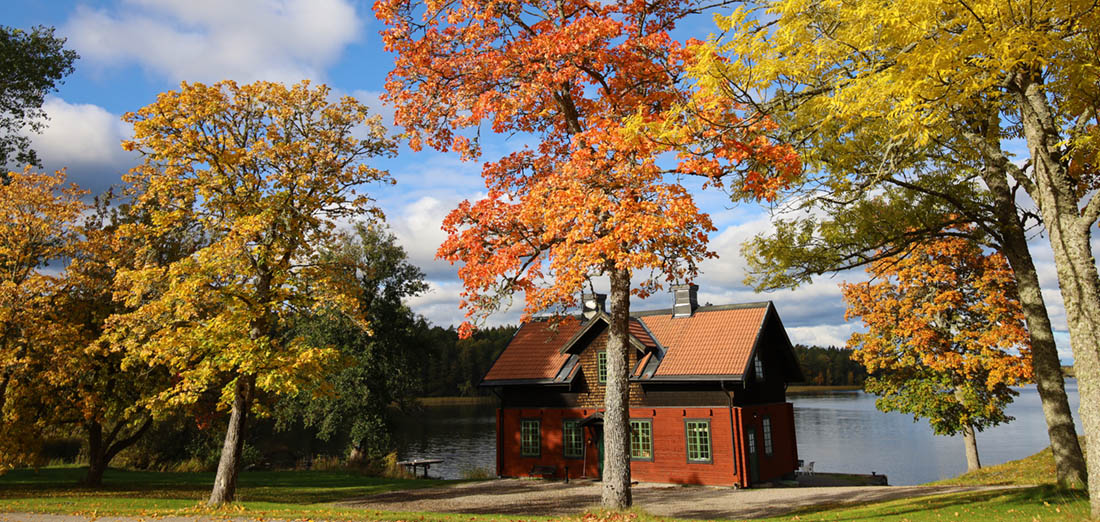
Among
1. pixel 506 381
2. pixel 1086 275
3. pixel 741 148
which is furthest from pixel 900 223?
pixel 506 381

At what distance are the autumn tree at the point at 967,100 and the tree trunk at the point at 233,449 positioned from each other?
12.7 m

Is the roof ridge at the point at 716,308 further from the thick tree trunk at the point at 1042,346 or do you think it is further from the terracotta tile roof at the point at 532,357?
the thick tree trunk at the point at 1042,346

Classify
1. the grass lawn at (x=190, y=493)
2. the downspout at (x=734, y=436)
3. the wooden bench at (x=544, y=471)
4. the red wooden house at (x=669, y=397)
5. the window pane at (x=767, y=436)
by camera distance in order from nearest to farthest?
the grass lawn at (x=190, y=493), the downspout at (x=734, y=436), the red wooden house at (x=669, y=397), the window pane at (x=767, y=436), the wooden bench at (x=544, y=471)

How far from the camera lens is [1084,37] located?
834cm

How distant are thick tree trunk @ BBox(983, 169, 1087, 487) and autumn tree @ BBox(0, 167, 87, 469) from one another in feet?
72.8

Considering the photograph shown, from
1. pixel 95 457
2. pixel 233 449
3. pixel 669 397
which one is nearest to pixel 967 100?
pixel 669 397

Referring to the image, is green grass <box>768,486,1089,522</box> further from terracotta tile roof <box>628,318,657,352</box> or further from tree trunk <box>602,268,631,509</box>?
terracotta tile roof <box>628,318,657,352</box>

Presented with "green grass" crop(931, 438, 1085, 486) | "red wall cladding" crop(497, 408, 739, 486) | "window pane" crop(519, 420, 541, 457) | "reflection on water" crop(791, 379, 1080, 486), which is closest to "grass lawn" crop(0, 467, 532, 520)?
"red wall cladding" crop(497, 408, 739, 486)

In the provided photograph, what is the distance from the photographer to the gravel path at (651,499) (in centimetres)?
1516

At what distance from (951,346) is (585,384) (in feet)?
41.5

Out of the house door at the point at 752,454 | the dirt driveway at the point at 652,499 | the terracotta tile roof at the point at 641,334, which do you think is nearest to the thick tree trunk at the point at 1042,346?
the dirt driveway at the point at 652,499

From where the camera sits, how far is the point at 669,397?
70.1ft

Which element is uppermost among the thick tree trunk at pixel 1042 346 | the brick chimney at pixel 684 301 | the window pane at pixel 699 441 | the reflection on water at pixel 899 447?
the brick chimney at pixel 684 301

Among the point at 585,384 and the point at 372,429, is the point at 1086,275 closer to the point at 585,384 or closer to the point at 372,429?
the point at 585,384
